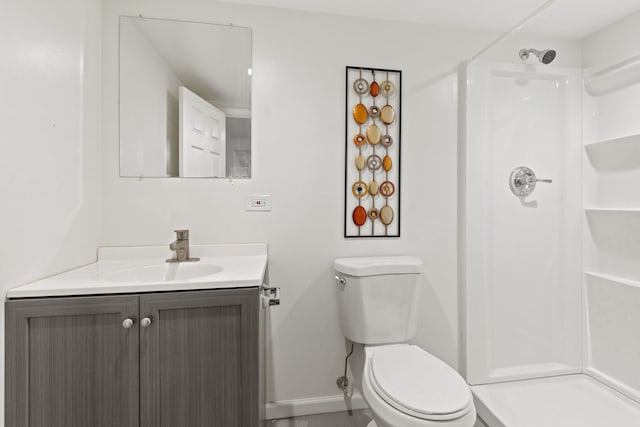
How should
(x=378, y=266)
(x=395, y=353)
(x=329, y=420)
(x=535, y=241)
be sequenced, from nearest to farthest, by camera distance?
(x=395, y=353), (x=378, y=266), (x=329, y=420), (x=535, y=241)

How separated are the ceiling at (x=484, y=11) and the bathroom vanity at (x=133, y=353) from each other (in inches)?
57.3

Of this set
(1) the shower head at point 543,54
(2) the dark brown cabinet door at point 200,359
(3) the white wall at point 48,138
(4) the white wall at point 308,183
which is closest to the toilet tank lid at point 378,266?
(4) the white wall at point 308,183

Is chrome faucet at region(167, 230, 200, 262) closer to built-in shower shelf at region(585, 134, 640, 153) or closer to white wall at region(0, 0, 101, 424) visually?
white wall at region(0, 0, 101, 424)

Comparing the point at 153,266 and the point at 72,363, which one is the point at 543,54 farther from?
the point at 72,363

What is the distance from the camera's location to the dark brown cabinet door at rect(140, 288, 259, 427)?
94cm

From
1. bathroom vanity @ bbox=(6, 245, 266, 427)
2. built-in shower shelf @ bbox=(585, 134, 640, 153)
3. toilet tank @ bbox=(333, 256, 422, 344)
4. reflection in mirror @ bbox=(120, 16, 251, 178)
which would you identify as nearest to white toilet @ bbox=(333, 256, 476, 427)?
toilet tank @ bbox=(333, 256, 422, 344)

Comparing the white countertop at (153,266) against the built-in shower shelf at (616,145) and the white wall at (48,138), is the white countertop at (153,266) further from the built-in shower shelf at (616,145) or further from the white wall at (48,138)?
the built-in shower shelf at (616,145)

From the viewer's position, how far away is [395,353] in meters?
1.32

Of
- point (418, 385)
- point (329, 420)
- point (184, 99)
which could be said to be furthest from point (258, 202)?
point (329, 420)

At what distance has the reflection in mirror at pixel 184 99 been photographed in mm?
1483

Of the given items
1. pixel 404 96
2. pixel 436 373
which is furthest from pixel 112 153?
pixel 436 373

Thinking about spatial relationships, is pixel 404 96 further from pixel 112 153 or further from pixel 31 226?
pixel 31 226

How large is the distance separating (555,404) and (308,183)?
1.67 metres

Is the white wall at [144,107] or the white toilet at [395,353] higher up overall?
the white wall at [144,107]
